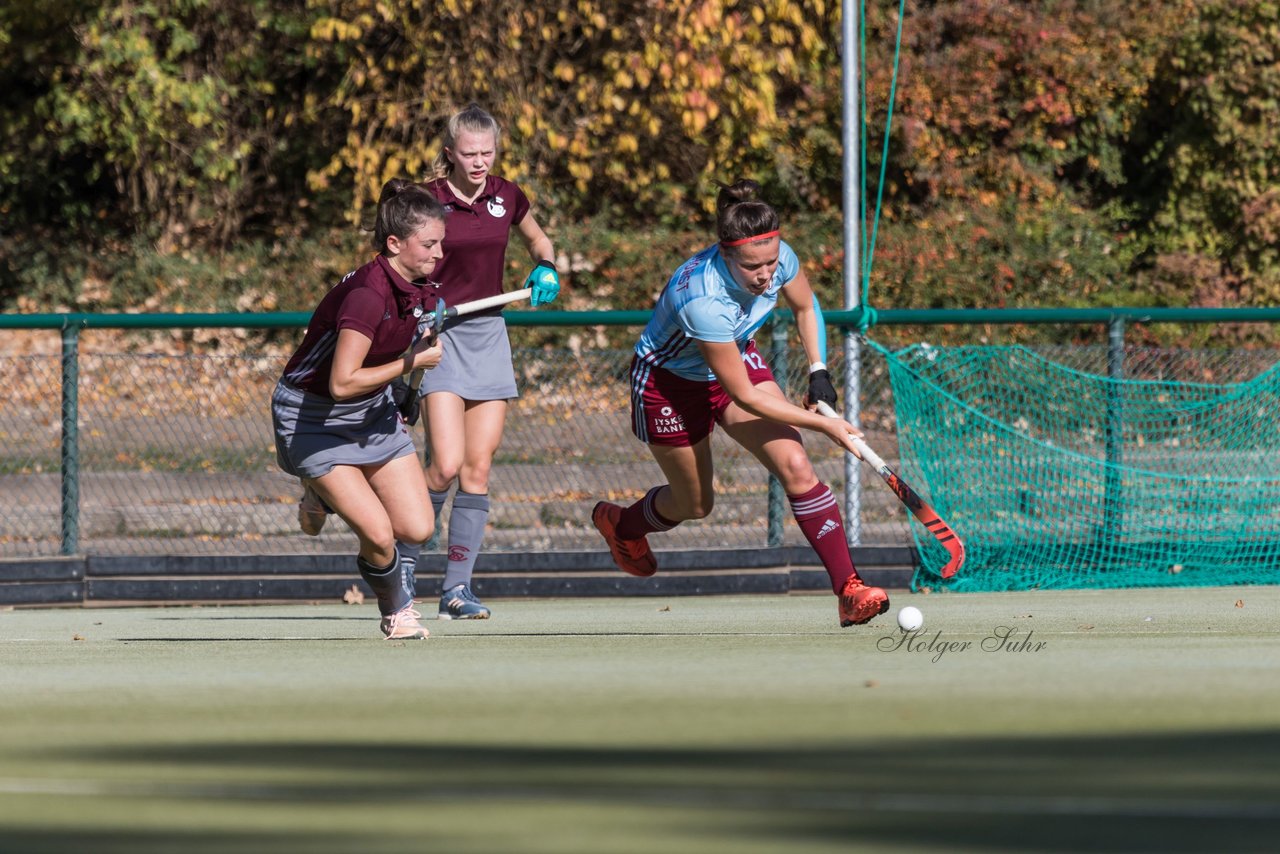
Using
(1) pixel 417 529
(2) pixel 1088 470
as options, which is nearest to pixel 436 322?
(1) pixel 417 529

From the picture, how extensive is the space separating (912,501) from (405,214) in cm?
208

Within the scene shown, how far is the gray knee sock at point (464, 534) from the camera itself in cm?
820

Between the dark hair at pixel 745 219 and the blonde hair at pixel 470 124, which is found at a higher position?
the blonde hair at pixel 470 124

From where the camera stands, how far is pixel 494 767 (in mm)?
3756

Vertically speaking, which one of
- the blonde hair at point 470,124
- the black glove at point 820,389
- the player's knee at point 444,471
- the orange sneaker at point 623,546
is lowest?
the orange sneaker at point 623,546

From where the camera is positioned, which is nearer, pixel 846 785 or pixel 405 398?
pixel 846 785

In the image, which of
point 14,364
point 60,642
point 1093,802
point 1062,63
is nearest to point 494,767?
point 1093,802

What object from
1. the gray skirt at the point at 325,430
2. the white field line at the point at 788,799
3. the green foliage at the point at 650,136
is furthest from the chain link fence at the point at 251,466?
the white field line at the point at 788,799

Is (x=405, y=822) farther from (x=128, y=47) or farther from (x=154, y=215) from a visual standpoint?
(x=154, y=215)

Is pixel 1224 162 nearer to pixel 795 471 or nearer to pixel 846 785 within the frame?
pixel 795 471

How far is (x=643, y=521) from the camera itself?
7.94 metres

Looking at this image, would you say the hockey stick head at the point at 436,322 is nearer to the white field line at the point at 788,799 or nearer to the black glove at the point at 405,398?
the black glove at the point at 405,398

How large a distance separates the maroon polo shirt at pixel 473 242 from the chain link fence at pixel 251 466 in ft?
7.07

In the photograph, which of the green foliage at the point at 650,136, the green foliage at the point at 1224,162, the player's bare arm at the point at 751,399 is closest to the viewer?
the player's bare arm at the point at 751,399
